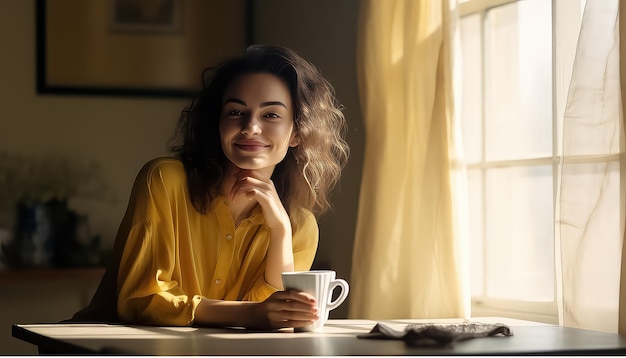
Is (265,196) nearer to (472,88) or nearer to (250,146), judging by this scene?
(250,146)

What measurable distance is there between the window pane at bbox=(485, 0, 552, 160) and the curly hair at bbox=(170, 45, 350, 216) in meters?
0.57

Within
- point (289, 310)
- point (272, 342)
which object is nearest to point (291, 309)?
point (289, 310)

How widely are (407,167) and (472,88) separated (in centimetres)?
27

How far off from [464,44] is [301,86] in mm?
860

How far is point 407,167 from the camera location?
7.95ft

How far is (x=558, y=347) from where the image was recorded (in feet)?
4.15

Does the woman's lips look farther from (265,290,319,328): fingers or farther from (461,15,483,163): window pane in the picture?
(461,15,483,163): window pane

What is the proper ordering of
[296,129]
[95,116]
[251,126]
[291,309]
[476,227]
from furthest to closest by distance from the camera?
[95,116], [476,227], [296,129], [251,126], [291,309]

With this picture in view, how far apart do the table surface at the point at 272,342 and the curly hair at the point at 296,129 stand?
14.4 inches

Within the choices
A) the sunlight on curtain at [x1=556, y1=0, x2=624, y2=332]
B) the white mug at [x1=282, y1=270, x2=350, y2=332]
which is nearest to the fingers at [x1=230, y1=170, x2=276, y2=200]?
the white mug at [x1=282, y1=270, x2=350, y2=332]

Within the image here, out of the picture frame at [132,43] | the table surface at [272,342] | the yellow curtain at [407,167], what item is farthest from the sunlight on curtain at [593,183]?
the picture frame at [132,43]

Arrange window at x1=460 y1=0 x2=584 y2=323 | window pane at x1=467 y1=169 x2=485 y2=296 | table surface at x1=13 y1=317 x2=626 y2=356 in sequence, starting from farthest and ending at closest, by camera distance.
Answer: window pane at x1=467 y1=169 x2=485 y2=296 < window at x1=460 y1=0 x2=584 y2=323 < table surface at x1=13 y1=317 x2=626 y2=356

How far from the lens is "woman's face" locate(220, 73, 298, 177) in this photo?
1.66 metres

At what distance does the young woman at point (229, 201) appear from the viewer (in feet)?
5.30
